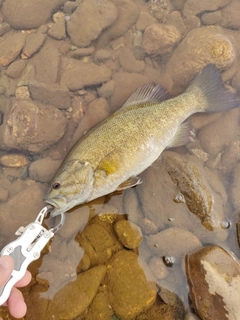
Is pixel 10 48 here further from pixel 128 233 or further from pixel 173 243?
pixel 173 243

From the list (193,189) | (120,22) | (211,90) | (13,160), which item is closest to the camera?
(193,189)

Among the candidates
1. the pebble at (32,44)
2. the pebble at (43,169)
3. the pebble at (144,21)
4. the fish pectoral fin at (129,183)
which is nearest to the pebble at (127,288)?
the fish pectoral fin at (129,183)

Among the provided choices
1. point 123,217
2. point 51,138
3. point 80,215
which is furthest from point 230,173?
point 51,138

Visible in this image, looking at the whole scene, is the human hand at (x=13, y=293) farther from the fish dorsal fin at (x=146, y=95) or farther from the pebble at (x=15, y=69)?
the pebble at (x=15, y=69)

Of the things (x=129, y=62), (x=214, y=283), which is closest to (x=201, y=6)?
(x=129, y=62)

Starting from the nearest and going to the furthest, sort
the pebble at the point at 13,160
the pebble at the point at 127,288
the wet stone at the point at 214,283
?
the wet stone at the point at 214,283, the pebble at the point at 127,288, the pebble at the point at 13,160

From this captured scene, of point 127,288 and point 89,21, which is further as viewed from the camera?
point 89,21

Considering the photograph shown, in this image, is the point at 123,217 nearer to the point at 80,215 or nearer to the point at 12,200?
the point at 80,215

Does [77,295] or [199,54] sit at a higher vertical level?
[199,54]

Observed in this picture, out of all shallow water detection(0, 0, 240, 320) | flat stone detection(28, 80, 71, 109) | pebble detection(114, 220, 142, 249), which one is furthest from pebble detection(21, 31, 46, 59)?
pebble detection(114, 220, 142, 249)
